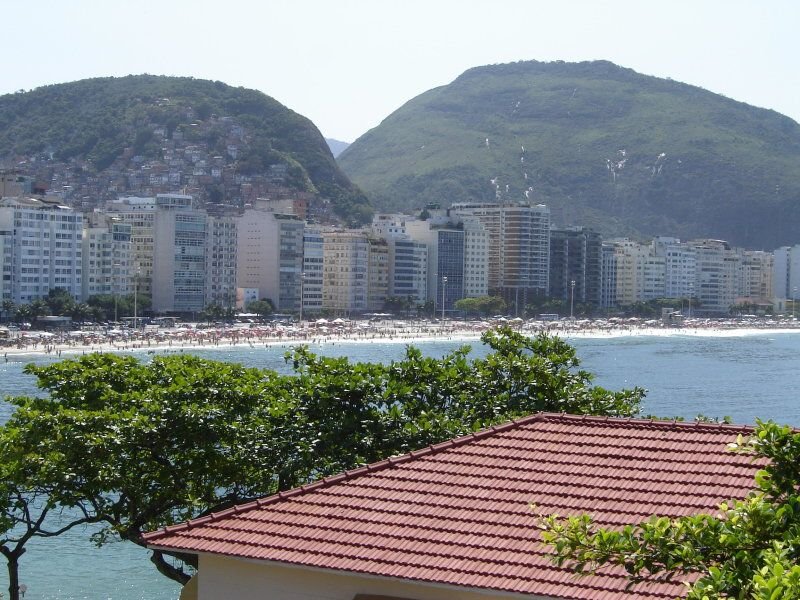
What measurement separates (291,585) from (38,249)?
102641 mm

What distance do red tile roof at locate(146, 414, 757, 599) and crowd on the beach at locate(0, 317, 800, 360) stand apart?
54.8 meters

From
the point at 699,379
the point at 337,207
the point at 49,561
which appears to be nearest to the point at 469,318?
the point at 337,207

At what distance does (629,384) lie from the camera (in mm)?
74062

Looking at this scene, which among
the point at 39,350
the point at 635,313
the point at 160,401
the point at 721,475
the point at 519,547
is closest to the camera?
the point at 519,547

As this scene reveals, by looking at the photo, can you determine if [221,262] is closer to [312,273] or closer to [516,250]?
[312,273]

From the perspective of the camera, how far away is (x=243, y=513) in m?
9.70

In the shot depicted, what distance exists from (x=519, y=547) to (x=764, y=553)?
129 inches

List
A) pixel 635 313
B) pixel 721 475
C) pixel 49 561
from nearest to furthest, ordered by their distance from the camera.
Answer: pixel 721 475, pixel 49 561, pixel 635 313

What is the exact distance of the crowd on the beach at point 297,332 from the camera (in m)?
90.4

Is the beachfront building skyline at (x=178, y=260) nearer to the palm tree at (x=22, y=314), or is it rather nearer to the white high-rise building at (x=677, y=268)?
the palm tree at (x=22, y=314)

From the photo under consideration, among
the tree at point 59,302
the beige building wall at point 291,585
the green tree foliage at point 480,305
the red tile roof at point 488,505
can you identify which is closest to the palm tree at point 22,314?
the tree at point 59,302

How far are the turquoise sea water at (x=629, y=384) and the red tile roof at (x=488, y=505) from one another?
13556 millimetres

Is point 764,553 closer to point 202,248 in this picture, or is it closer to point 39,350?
point 39,350

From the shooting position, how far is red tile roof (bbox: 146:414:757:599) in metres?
8.48
